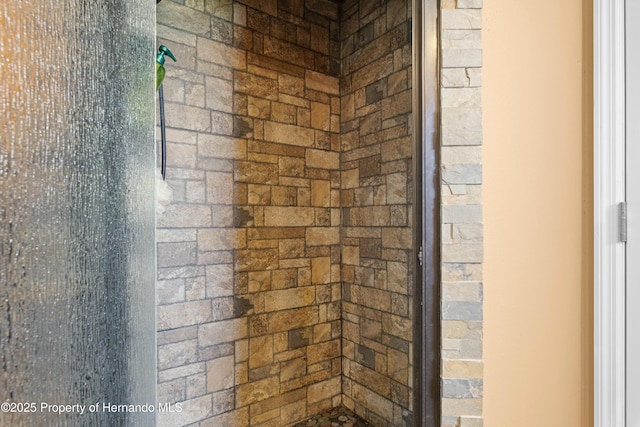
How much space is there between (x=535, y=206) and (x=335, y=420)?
172 cm

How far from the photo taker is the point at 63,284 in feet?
1.17

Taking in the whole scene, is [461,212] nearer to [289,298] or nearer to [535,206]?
[535,206]

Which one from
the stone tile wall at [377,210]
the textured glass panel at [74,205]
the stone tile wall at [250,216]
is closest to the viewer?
the textured glass panel at [74,205]

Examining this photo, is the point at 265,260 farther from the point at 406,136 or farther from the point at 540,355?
the point at 540,355

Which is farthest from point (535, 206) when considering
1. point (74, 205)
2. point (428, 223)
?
point (74, 205)

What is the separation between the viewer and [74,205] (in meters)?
0.37

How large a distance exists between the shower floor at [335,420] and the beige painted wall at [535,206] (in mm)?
1266
